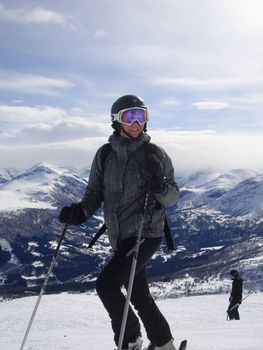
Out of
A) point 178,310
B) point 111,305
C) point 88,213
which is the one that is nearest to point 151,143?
point 88,213

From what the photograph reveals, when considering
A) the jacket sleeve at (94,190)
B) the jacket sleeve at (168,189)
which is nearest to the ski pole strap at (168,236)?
the jacket sleeve at (168,189)

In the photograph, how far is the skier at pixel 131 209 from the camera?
588 centimetres

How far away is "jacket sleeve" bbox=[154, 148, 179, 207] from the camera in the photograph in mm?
5973

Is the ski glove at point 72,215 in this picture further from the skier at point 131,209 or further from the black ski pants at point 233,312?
the black ski pants at point 233,312

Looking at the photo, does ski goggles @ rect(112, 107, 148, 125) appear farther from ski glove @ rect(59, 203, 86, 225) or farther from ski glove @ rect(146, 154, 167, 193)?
ski glove @ rect(59, 203, 86, 225)

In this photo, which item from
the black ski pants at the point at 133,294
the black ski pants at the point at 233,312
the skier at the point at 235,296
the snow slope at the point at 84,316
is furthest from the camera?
the skier at the point at 235,296

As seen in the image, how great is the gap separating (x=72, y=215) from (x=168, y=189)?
1.38 m

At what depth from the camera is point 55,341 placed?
40.5 ft

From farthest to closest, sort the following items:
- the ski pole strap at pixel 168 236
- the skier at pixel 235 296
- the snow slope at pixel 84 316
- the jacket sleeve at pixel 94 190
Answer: the skier at pixel 235 296, the snow slope at pixel 84 316, the jacket sleeve at pixel 94 190, the ski pole strap at pixel 168 236

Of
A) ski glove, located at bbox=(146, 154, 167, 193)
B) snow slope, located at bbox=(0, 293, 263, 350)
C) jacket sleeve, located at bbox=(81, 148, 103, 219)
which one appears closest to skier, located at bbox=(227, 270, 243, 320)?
snow slope, located at bbox=(0, 293, 263, 350)

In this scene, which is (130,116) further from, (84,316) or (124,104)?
(84,316)

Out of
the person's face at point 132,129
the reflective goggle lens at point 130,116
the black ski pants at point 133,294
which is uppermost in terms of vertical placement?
the reflective goggle lens at point 130,116

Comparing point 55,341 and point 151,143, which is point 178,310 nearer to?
point 55,341

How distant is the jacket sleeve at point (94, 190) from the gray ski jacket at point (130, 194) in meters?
0.17
